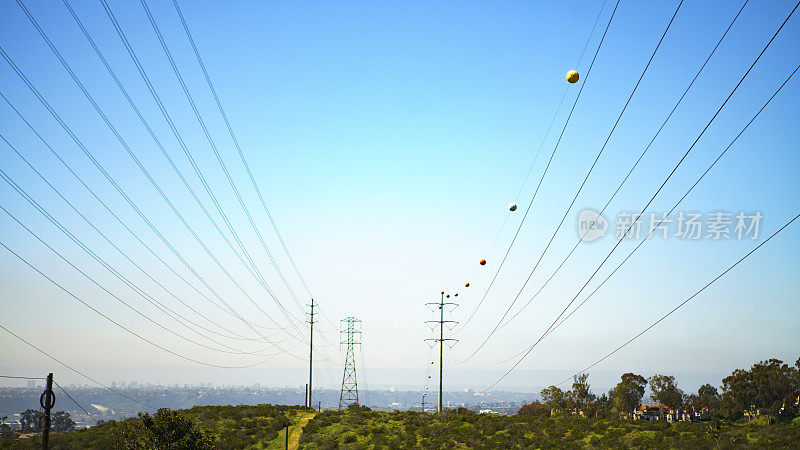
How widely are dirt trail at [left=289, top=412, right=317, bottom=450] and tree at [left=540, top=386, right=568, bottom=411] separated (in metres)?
88.2

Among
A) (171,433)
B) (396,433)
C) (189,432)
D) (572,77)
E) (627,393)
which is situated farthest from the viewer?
(627,393)

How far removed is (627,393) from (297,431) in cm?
10454

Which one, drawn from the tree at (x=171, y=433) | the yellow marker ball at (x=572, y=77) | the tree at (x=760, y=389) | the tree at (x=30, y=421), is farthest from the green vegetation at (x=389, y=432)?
the tree at (x=30, y=421)

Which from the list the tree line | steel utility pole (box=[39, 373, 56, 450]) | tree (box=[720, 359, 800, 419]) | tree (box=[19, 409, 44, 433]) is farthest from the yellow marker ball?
tree (box=[19, 409, 44, 433])

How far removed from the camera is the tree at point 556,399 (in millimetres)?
132625

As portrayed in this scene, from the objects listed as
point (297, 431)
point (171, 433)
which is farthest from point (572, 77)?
point (297, 431)

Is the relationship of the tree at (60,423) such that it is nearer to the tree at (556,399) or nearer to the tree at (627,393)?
the tree at (556,399)

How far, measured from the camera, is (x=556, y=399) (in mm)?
134375

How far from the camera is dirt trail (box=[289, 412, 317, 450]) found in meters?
50.8

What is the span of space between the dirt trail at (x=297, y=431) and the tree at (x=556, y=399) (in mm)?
88207

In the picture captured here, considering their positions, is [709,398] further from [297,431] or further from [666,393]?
[297,431]

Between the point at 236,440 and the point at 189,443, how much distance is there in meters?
13.2

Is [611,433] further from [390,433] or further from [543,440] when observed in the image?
[390,433]

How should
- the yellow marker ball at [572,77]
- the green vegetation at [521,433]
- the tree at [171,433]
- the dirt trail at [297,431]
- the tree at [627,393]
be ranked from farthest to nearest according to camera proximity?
the tree at [627,393] → the dirt trail at [297,431] → the green vegetation at [521,433] → the tree at [171,433] → the yellow marker ball at [572,77]
